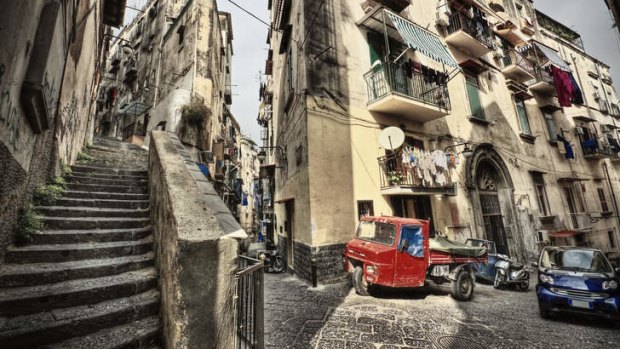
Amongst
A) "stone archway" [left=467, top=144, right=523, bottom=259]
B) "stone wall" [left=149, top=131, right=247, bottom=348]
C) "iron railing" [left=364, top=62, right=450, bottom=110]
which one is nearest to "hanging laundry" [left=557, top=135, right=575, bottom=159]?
"stone archway" [left=467, top=144, right=523, bottom=259]

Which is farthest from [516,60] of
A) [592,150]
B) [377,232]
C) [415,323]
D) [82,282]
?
[82,282]

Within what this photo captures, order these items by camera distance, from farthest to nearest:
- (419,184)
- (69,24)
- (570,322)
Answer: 1. (419,184)
2. (570,322)
3. (69,24)

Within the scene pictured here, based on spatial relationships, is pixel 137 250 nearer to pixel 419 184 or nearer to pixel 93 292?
pixel 93 292

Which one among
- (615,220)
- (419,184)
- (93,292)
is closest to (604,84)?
(615,220)

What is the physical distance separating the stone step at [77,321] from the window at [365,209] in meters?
6.34

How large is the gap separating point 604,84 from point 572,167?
1313 cm

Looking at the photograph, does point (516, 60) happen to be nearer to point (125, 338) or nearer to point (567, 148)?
point (567, 148)

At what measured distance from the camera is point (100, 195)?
4.28 metres

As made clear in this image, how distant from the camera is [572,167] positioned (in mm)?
15672

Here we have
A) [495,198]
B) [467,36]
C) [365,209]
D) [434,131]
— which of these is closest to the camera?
[365,209]

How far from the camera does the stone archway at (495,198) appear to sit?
1142cm

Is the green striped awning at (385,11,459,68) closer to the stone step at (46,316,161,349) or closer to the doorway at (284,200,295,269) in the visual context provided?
the doorway at (284,200,295,269)

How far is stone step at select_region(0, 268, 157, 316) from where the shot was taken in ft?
6.82

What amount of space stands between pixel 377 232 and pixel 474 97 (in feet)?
34.8
